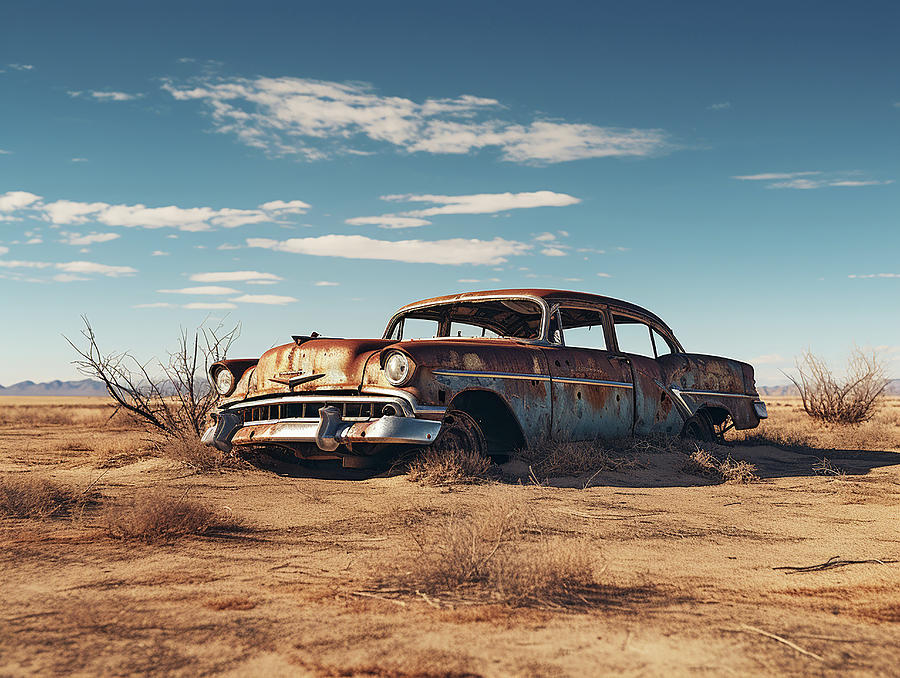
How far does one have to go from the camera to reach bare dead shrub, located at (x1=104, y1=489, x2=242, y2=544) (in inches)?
171

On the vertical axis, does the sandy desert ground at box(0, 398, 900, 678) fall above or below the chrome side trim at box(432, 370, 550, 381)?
below

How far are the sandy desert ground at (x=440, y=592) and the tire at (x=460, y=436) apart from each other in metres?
0.38

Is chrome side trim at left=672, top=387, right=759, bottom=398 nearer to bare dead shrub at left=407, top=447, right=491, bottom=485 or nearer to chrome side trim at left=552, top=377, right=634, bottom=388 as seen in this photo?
chrome side trim at left=552, top=377, right=634, bottom=388

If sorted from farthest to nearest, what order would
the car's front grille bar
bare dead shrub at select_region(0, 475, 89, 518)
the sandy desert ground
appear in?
the car's front grille bar < bare dead shrub at select_region(0, 475, 89, 518) < the sandy desert ground

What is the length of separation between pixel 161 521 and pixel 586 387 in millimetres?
4107

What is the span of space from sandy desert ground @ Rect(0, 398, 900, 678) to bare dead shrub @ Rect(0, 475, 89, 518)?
0.11 meters

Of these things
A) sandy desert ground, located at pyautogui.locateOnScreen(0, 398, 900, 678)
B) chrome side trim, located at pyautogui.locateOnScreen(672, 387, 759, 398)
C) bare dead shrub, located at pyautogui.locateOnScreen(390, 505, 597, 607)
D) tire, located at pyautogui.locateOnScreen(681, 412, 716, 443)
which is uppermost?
chrome side trim, located at pyautogui.locateOnScreen(672, 387, 759, 398)

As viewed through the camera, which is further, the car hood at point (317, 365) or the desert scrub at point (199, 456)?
the desert scrub at point (199, 456)

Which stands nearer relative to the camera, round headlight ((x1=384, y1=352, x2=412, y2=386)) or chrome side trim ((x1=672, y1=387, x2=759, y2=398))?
round headlight ((x1=384, y1=352, x2=412, y2=386))

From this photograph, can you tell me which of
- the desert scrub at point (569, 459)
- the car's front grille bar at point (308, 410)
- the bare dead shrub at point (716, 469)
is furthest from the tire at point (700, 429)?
the car's front grille bar at point (308, 410)

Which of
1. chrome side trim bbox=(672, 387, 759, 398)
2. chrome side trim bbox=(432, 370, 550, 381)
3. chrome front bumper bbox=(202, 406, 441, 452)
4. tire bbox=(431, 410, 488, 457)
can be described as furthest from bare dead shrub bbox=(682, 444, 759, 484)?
chrome front bumper bbox=(202, 406, 441, 452)

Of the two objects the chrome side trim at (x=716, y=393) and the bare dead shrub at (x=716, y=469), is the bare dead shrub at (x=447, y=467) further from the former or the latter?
the chrome side trim at (x=716, y=393)

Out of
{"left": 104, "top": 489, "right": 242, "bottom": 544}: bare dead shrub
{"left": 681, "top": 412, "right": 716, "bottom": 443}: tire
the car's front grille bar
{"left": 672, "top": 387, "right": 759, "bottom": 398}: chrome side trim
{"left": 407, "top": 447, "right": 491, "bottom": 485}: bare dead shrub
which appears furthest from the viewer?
{"left": 681, "top": 412, "right": 716, "bottom": 443}: tire

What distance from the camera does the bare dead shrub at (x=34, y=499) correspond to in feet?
16.6
